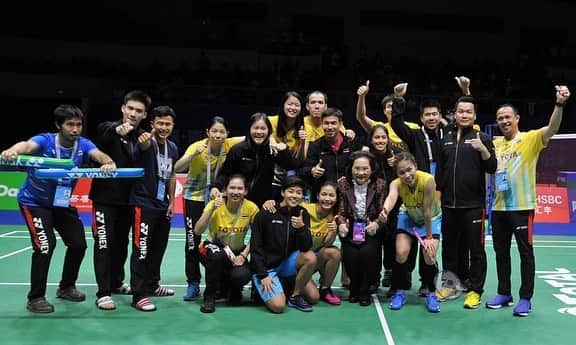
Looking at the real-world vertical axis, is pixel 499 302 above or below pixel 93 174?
below

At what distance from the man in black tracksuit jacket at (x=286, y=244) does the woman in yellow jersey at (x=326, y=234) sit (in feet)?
0.68

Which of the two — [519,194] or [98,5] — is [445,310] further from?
[98,5]

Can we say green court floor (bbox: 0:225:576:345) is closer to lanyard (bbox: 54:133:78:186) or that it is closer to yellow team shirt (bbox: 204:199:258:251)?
yellow team shirt (bbox: 204:199:258:251)

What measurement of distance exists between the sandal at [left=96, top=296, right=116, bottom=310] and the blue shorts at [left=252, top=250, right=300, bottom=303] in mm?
1478

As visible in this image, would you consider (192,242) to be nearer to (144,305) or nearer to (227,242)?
(227,242)

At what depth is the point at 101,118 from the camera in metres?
16.1

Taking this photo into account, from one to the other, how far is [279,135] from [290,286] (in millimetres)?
1721

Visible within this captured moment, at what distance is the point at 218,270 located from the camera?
17.3ft

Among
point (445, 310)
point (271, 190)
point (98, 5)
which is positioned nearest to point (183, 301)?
point (271, 190)

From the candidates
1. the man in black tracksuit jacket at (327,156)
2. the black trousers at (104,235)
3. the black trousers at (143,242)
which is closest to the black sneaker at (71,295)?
the black trousers at (104,235)

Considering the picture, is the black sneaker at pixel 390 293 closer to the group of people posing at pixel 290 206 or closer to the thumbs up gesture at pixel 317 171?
the group of people posing at pixel 290 206

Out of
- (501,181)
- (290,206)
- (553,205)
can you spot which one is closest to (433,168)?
(501,181)

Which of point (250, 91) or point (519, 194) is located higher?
point (250, 91)

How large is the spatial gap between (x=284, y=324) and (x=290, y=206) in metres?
1.22
